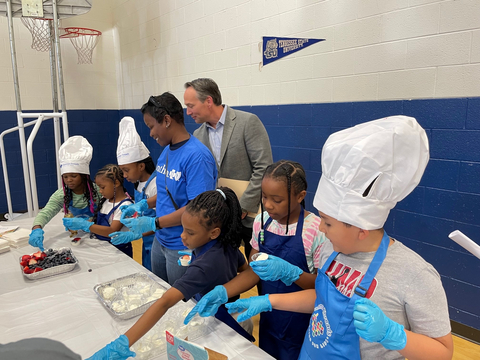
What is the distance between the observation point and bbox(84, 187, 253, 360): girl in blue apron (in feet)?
3.89

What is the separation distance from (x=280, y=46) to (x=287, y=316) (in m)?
2.27

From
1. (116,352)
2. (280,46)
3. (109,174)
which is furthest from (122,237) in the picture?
(280,46)

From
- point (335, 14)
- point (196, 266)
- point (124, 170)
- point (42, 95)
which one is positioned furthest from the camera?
point (42, 95)

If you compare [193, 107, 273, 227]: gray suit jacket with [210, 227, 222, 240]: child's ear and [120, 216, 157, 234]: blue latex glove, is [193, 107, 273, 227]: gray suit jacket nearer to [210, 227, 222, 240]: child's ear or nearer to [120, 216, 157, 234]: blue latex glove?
[120, 216, 157, 234]: blue latex glove

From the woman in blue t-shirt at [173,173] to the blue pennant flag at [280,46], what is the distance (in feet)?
4.78

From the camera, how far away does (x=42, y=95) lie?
15.6 feet

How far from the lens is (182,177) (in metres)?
1.60

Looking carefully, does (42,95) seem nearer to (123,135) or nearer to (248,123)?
(123,135)

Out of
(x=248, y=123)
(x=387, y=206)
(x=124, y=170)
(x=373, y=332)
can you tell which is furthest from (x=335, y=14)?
(x=373, y=332)

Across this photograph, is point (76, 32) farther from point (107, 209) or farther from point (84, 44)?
point (107, 209)

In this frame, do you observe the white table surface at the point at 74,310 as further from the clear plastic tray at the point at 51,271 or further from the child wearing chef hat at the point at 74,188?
the child wearing chef hat at the point at 74,188

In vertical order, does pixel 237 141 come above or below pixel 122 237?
above

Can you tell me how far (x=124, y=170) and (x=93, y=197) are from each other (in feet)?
1.14

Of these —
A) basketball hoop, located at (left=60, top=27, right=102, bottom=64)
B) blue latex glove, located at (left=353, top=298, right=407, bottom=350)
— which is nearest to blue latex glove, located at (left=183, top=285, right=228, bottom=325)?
blue latex glove, located at (left=353, top=298, right=407, bottom=350)
